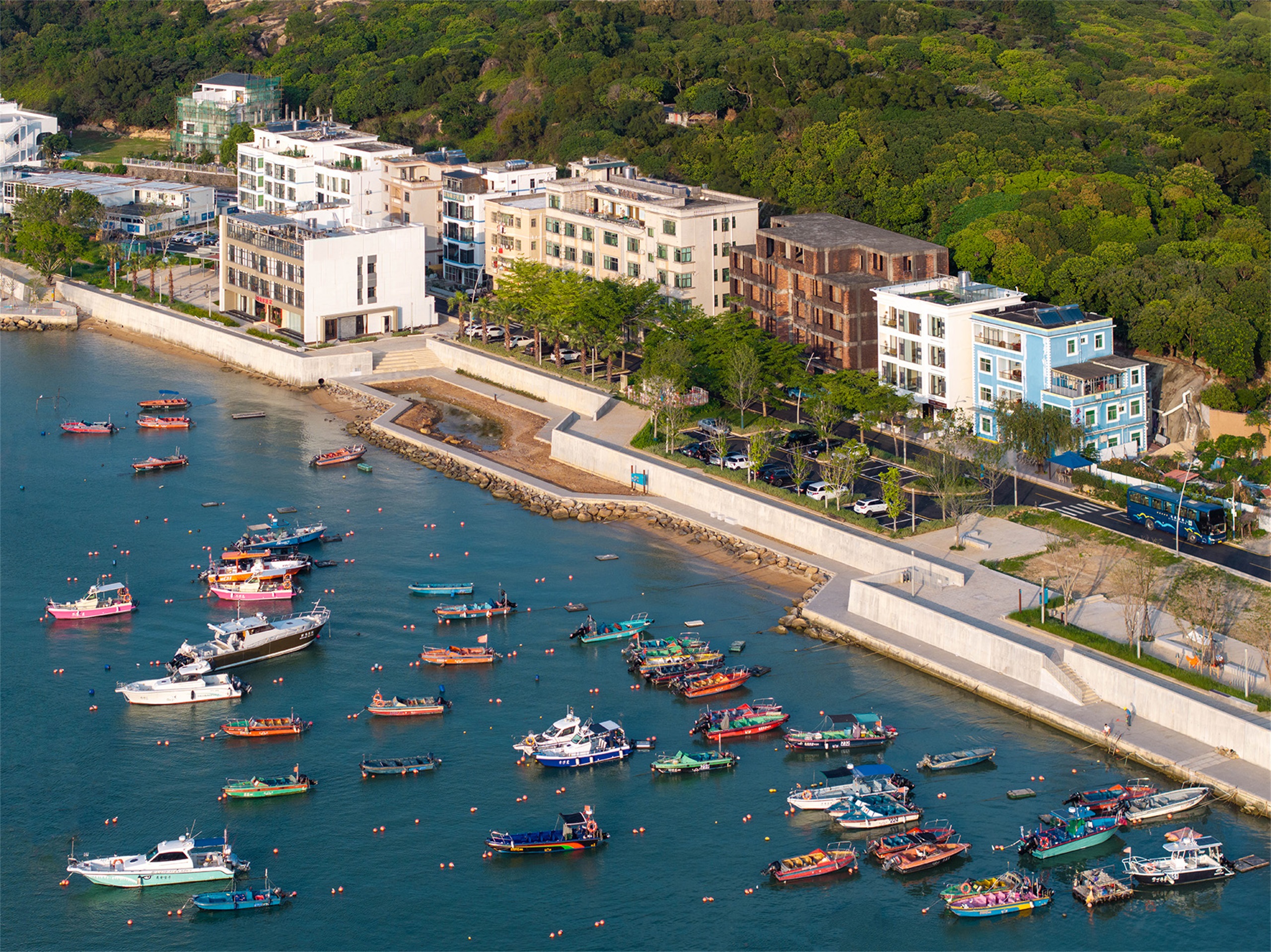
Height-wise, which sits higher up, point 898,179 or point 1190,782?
point 898,179

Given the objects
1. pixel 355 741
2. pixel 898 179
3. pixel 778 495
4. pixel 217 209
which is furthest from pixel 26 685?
pixel 217 209

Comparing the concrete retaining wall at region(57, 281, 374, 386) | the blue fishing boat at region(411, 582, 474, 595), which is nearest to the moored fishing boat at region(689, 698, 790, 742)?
the blue fishing boat at region(411, 582, 474, 595)

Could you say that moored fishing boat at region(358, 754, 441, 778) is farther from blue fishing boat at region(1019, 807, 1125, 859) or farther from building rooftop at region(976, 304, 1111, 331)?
building rooftop at region(976, 304, 1111, 331)

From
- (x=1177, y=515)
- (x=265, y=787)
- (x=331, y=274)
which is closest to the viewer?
(x=265, y=787)

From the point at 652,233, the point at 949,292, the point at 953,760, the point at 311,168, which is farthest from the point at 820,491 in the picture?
the point at 311,168

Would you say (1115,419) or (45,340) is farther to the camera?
(45,340)

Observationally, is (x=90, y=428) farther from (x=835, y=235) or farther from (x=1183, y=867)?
(x=1183, y=867)

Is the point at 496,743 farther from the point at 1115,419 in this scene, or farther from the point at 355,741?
the point at 1115,419
